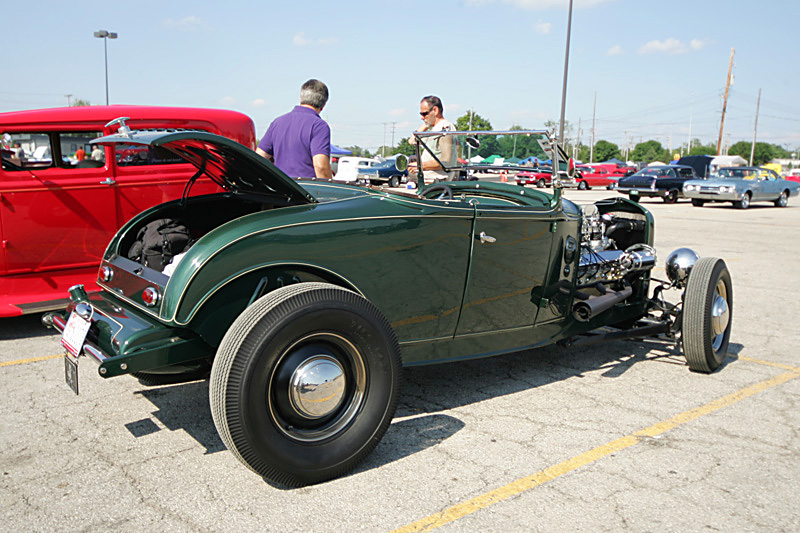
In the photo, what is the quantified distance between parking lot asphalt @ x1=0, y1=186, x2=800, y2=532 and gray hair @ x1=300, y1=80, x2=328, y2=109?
90.1 inches

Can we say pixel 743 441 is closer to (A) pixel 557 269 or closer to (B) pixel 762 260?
(A) pixel 557 269

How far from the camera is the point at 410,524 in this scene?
2.49 m

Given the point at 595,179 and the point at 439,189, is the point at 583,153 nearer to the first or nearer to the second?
the point at 595,179

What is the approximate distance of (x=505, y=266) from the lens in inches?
142

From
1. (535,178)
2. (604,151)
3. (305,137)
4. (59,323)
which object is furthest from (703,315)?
(604,151)

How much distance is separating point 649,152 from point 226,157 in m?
124

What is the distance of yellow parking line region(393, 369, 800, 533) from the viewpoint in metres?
2.53

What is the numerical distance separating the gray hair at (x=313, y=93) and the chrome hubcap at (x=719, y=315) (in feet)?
10.7

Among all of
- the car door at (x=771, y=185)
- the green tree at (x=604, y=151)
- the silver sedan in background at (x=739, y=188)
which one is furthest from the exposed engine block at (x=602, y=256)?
the green tree at (x=604, y=151)

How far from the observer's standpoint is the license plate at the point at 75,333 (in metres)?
2.86

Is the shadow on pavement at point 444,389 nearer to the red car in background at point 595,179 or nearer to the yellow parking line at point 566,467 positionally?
the yellow parking line at point 566,467

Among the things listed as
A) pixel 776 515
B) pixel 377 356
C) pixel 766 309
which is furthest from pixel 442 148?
pixel 766 309

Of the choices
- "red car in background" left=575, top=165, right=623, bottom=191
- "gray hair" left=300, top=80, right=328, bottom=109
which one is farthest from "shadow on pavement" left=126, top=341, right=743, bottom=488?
"red car in background" left=575, top=165, right=623, bottom=191

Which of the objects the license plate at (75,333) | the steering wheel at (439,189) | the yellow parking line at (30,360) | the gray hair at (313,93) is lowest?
the yellow parking line at (30,360)
